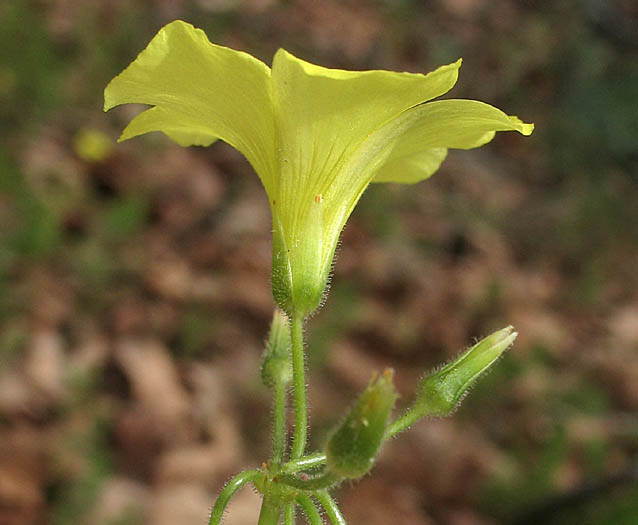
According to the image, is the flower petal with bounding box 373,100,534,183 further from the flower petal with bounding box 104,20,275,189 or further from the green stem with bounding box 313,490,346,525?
the green stem with bounding box 313,490,346,525

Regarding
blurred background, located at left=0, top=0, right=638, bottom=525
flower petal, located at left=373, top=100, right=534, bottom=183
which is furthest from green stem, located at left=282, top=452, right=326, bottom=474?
blurred background, located at left=0, top=0, right=638, bottom=525

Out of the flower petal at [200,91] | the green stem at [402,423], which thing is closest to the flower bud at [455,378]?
the green stem at [402,423]

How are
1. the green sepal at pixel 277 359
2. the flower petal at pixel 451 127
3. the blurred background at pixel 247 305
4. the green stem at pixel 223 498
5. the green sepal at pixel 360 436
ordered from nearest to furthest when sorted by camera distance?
the green sepal at pixel 360 436, the green stem at pixel 223 498, the flower petal at pixel 451 127, the green sepal at pixel 277 359, the blurred background at pixel 247 305

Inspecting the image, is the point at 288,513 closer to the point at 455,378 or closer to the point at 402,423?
the point at 402,423

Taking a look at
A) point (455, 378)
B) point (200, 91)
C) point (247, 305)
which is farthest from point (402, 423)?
point (247, 305)

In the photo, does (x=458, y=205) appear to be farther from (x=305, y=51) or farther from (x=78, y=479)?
(x=78, y=479)

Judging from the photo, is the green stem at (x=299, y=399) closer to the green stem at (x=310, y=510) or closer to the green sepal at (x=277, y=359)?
the green stem at (x=310, y=510)
